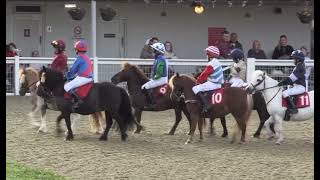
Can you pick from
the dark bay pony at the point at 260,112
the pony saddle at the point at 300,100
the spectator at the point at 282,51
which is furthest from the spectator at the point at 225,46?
the pony saddle at the point at 300,100

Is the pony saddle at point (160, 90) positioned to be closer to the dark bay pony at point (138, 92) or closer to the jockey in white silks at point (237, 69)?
the dark bay pony at point (138, 92)

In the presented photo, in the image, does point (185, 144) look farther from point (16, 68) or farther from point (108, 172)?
point (16, 68)

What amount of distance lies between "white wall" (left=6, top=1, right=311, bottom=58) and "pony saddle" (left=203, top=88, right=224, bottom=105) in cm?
1146

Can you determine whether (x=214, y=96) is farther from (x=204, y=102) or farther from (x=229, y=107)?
(x=229, y=107)

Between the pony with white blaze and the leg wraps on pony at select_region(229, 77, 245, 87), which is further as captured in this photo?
the leg wraps on pony at select_region(229, 77, 245, 87)

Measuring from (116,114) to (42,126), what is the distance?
5.91 ft

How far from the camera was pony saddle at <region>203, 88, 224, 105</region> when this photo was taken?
12.7 m

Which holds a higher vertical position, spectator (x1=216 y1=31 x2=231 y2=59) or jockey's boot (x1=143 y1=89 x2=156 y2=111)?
spectator (x1=216 y1=31 x2=231 y2=59)

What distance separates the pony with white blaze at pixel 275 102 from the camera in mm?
12758

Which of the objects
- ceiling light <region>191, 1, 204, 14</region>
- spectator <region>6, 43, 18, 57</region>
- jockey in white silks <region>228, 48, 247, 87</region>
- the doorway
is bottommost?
jockey in white silks <region>228, 48, 247, 87</region>

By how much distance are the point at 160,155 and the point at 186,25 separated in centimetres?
1342

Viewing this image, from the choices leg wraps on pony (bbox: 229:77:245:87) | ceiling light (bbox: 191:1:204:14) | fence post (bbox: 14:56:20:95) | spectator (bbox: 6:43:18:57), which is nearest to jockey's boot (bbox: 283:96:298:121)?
leg wraps on pony (bbox: 229:77:245:87)

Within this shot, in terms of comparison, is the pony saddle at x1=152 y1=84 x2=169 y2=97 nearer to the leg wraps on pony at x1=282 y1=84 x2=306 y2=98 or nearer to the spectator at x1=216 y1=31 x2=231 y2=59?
the leg wraps on pony at x1=282 y1=84 x2=306 y2=98

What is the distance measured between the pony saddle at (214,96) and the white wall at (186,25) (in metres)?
11.5
